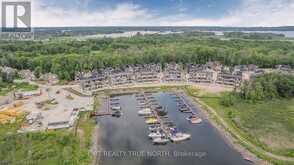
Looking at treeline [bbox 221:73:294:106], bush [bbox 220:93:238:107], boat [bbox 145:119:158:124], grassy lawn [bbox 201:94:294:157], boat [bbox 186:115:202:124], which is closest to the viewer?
grassy lawn [bbox 201:94:294:157]

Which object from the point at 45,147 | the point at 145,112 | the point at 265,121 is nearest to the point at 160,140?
the point at 145,112

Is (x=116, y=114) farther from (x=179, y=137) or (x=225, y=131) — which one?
(x=225, y=131)

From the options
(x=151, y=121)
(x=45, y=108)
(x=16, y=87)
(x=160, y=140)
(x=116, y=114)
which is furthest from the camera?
(x=16, y=87)

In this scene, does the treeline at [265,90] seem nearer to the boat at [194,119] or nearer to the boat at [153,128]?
the boat at [194,119]

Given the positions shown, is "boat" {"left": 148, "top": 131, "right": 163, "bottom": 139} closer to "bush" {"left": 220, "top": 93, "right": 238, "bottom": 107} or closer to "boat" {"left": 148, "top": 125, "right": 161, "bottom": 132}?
"boat" {"left": 148, "top": 125, "right": 161, "bottom": 132}

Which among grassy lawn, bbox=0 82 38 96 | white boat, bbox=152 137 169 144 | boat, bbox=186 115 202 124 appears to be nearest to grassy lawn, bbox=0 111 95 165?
white boat, bbox=152 137 169 144

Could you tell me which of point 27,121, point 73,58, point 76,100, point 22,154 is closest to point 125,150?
point 22,154

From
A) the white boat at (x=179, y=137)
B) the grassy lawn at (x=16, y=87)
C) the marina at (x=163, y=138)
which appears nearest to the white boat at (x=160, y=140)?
the marina at (x=163, y=138)
